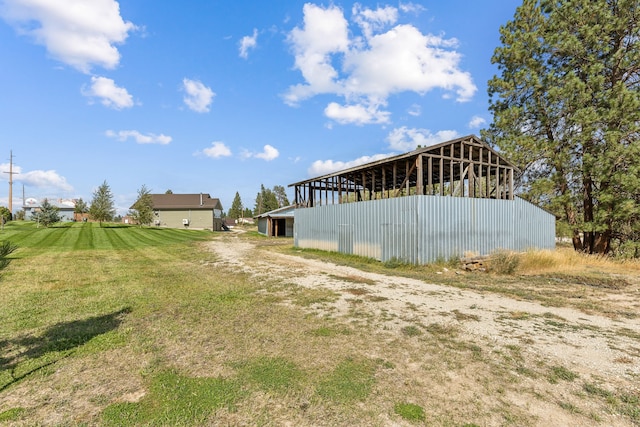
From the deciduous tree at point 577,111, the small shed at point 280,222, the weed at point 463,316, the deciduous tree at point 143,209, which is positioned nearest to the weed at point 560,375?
the weed at point 463,316

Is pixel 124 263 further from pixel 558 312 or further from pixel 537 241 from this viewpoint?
pixel 537 241

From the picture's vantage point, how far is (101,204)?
3559 centimetres

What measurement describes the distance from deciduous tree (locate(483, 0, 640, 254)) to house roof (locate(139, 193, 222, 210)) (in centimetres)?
4185

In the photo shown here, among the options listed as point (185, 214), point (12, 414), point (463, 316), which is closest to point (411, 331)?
point (463, 316)

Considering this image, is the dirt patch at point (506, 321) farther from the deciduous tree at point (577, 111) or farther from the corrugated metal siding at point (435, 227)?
the deciduous tree at point (577, 111)

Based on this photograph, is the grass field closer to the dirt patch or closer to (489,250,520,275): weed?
the dirt patch

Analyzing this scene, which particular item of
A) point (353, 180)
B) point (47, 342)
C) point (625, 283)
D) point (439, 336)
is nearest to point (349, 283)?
Answer: point (439, 336)

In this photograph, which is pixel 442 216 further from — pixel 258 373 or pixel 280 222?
pixel 280 222

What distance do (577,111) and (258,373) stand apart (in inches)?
755

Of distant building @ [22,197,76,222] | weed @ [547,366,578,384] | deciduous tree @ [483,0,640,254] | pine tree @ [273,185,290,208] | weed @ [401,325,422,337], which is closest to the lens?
weed @ [547,366,578,384]

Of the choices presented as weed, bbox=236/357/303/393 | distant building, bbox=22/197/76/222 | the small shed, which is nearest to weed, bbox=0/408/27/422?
Answer: weed, bbox=236/357/303/393

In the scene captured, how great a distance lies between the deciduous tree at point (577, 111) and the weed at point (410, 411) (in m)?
16.7

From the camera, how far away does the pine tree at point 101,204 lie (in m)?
35.4

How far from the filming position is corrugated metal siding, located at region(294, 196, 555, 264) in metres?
12.2
